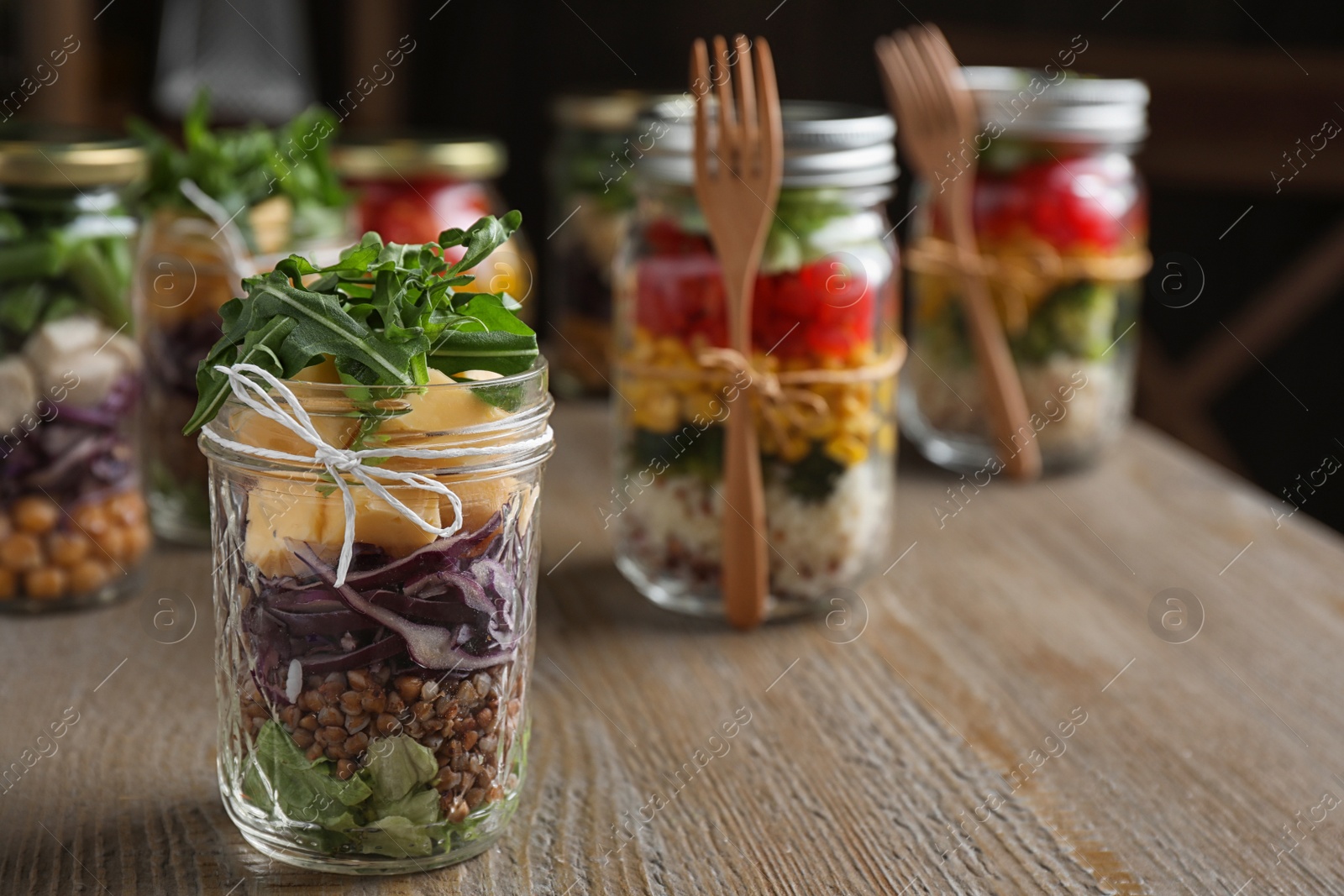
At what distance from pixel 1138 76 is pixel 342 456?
1.77 meters

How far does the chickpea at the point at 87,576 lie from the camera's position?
917 millimetres

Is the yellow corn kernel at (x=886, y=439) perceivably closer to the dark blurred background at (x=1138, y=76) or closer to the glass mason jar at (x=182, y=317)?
the glass mason jar at (x=182, y=317)

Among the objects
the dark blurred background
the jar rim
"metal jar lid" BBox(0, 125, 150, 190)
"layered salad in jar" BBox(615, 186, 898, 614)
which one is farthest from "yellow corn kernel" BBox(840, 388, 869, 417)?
the dark blurred background

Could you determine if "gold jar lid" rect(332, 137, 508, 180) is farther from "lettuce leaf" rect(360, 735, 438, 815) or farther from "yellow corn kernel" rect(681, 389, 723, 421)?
"lettuce leaf" rect(360, 735, 438, 815)

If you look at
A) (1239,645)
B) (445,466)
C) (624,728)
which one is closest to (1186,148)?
(1239,645)

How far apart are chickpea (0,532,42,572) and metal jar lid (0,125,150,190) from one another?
24cm

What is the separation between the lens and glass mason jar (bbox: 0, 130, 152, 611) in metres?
0.87

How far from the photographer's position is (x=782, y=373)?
0.91 metres

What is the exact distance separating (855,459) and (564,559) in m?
0.27

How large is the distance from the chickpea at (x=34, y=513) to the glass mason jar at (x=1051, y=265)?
2.63 ft

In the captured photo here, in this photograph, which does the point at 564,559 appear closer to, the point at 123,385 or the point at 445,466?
the point at 123,385

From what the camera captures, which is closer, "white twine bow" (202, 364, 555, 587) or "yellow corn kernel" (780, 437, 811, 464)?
"white twine bow" (202, 364, 555, 587)

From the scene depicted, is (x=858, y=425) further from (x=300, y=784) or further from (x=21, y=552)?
(x=21, y=552)

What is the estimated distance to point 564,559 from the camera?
3.52 feet
